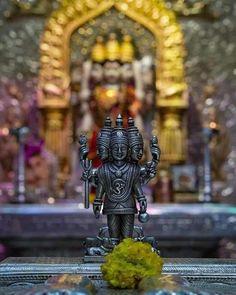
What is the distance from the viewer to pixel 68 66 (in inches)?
247

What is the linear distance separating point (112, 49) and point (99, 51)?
12cm

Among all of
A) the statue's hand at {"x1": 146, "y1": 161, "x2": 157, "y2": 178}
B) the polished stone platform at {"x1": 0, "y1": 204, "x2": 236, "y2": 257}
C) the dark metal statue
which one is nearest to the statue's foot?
the statue's hand at {"x1": 146, "y1": 161, "x2": 157, "y2": 178}

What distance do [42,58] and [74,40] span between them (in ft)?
1.30

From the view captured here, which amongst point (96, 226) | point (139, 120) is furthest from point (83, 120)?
point (96, 226)

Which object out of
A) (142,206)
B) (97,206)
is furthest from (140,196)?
(97,206)

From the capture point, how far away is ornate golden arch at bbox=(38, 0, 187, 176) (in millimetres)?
6105

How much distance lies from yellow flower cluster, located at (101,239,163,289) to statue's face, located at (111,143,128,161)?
1.45ft

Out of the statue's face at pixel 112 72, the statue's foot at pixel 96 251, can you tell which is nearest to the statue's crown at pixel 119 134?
the statue's foot at pixel 96 251

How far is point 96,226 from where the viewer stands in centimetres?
443

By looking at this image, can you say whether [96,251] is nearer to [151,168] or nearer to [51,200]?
[151,168]

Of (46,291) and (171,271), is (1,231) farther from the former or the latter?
(46,291)

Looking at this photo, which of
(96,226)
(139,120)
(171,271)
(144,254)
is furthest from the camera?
(139,120)

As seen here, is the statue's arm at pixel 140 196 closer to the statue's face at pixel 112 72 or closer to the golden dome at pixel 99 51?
the statue's face at pixel 112 72

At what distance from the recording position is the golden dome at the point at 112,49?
6133 millimetres
